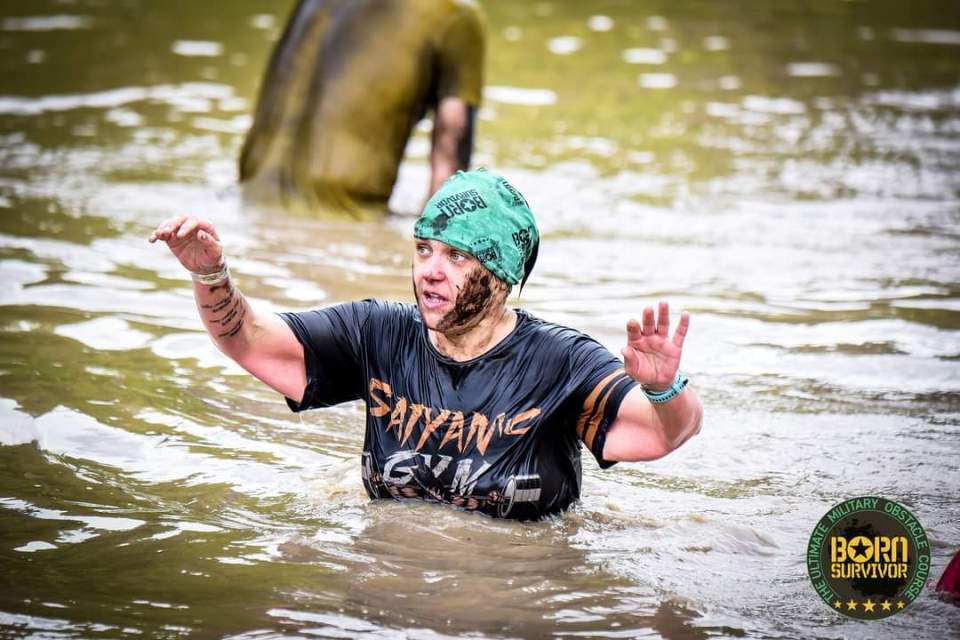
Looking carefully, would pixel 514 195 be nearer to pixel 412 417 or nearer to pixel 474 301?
pixel 474 301

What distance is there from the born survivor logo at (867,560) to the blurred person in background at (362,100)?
Result: 4173 millimetres

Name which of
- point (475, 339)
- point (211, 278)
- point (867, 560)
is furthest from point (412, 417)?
point (867, 560)

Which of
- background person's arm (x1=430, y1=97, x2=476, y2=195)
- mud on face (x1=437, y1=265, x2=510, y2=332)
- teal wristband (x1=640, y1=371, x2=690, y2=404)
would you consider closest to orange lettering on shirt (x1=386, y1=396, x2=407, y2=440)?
mud on face (x1=437, y1=265, x2=510, y2=332)

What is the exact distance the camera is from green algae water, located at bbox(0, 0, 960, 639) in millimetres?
3764

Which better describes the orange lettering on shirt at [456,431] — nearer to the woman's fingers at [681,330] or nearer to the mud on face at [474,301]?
the mud on face at [474,301]

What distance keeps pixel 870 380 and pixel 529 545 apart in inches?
91.7

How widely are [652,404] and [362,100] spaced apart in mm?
4615

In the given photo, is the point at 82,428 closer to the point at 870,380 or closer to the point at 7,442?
the point at 7,442

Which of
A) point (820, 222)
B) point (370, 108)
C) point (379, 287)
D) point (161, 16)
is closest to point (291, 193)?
point (370, 108)

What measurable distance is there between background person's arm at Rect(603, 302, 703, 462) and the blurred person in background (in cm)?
416

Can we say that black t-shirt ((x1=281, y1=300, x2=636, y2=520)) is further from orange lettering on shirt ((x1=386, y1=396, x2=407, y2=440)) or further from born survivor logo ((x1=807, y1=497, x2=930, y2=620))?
born survivor logo ((x1=807, y1=497, x2=930, y2=620))

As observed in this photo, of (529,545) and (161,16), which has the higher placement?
(161,16)

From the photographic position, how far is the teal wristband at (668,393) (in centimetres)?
359

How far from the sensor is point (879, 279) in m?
7.19
